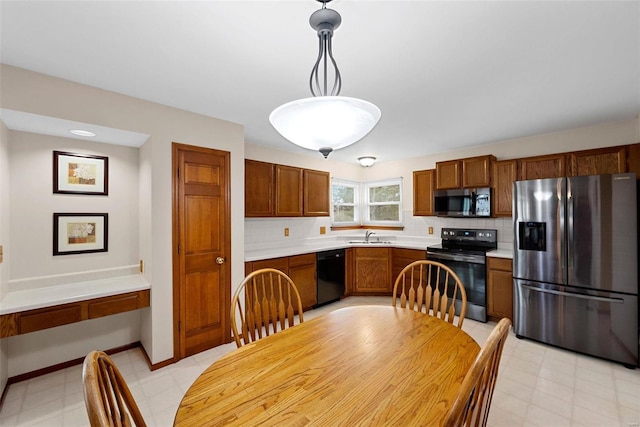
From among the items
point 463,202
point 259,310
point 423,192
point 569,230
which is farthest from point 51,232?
point 569,230

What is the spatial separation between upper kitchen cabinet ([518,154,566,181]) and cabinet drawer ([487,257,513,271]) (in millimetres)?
1028

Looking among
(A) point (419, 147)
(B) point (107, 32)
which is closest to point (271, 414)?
(B) point (107, 32)

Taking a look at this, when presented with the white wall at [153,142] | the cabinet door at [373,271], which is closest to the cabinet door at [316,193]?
the cabinet door at [373,271]

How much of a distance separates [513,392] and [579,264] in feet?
4.65

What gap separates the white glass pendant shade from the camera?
3.36 ft

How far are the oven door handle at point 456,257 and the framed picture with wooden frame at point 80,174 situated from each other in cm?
381

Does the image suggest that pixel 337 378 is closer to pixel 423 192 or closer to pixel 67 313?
pixel 67 313

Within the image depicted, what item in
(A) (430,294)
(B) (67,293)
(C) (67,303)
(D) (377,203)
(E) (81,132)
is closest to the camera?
(A) (430,294)

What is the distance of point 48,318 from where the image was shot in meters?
2.02

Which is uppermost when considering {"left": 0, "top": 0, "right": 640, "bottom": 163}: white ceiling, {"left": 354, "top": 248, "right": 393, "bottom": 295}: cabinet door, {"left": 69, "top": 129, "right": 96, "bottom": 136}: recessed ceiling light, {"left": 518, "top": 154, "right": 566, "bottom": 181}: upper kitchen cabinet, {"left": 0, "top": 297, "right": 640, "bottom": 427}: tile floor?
{"left": 0, "top": 0, "right": 640, "bottom": 163}: white ceiling

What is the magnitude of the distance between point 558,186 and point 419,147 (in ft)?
5.47

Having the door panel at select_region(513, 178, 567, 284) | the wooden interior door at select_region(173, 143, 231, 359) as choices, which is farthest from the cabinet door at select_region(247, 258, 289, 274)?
the door panel at select_region(513, 178, 567, 284)

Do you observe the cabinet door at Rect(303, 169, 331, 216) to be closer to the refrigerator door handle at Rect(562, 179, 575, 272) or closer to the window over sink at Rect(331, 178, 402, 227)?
the window over sink at Rect(331, 178, 402, 227)

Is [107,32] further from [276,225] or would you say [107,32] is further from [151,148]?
[276,225]
